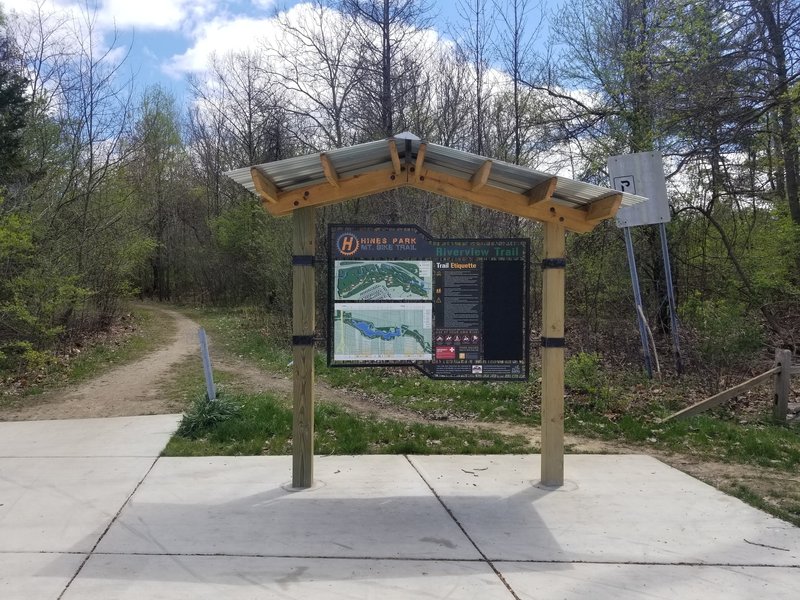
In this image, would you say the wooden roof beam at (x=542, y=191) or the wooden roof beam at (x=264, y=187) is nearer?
the wooden roof beam at (x=264, y=187)

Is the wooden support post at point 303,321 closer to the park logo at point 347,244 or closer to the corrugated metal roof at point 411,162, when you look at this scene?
the park logo at point 347,244

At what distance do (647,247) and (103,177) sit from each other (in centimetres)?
1489

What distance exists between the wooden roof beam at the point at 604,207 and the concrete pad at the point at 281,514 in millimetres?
2803

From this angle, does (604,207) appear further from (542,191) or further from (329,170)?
(329,170)

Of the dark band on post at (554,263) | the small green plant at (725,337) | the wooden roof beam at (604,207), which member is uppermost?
the wooden roof beam at (604,207)

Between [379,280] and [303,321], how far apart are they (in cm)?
76

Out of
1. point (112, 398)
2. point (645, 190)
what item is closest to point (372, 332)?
point (112, 398)

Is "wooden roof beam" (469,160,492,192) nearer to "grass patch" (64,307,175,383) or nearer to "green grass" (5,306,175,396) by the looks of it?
"green grass" (5,306,175,396)

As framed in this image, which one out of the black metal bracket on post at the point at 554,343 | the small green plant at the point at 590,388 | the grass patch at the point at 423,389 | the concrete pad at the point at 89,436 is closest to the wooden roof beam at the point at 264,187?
the black metal bracket on post at the point at 554,343

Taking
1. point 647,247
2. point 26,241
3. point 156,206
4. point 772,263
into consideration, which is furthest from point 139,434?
point 156,206

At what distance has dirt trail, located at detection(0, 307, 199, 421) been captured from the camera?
9.55 m

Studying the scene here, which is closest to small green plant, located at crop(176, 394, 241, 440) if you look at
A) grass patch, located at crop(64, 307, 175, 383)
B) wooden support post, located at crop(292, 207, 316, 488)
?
wooden support post, located at crop(292, 207, 316, 488)

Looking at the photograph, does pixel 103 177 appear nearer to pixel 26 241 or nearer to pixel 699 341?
pixel 26 241

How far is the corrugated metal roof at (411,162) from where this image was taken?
5.35m
